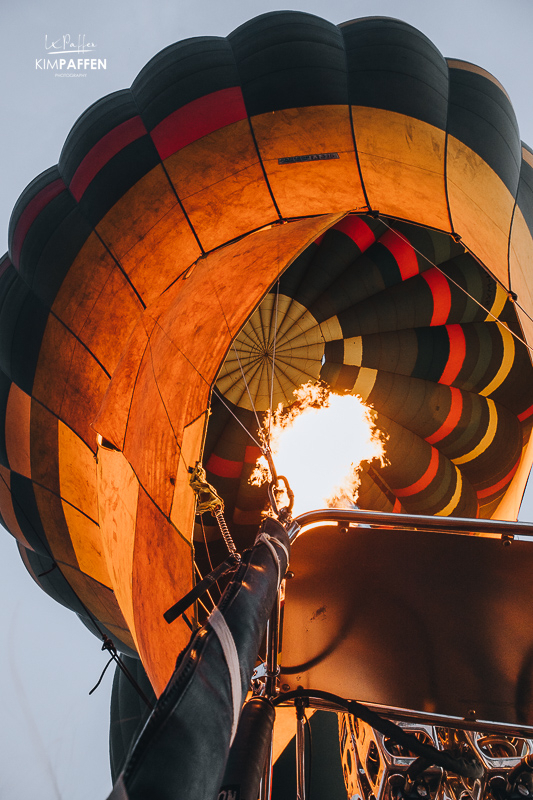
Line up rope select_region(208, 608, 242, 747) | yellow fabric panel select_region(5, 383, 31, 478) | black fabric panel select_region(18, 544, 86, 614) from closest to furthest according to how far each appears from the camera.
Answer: rope select_region(208, 608, 242, 747)
yellow fabric panel select_region(5, 383, 31, 478)
black fabric panel select_region(18, 544, 86, 614)

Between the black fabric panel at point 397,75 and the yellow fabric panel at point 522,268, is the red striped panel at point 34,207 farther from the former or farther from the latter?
the yellow fabric panel at point 522,268

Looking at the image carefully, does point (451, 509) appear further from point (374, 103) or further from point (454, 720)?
point (374, 103)

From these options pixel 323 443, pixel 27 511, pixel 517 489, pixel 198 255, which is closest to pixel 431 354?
pixel 323 443

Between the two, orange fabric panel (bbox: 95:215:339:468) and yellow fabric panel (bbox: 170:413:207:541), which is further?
yellow fabric panel (bbox: 170:413:207:541)

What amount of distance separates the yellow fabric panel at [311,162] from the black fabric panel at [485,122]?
1.98ft

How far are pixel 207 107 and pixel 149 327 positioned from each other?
58.4 inches

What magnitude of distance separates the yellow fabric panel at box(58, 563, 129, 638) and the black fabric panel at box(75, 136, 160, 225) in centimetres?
285

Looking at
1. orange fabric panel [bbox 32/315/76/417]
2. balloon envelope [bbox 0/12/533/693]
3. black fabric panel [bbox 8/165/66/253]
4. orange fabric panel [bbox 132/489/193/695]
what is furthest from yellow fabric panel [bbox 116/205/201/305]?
orange fabric panel [bbox 132/489/193/695]

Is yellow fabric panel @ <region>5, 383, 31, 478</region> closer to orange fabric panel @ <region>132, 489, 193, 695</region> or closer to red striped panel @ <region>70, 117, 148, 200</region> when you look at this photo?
orange fabric panel @ <region>132, 489, 193, 695</region>

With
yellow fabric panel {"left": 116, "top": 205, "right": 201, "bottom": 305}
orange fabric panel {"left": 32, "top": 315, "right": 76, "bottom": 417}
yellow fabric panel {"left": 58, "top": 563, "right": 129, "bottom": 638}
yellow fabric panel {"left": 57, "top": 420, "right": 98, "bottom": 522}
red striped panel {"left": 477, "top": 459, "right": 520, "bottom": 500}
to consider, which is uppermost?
yellow fabric panel {"left": 116, "top": 205, "right": 201, "bottom": 305}

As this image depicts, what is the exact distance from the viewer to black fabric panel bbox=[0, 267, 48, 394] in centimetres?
358

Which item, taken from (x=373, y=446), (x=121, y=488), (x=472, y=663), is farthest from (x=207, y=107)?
(x=373, y=446)

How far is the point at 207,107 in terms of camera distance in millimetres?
2977

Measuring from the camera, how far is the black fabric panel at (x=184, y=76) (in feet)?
9.77
